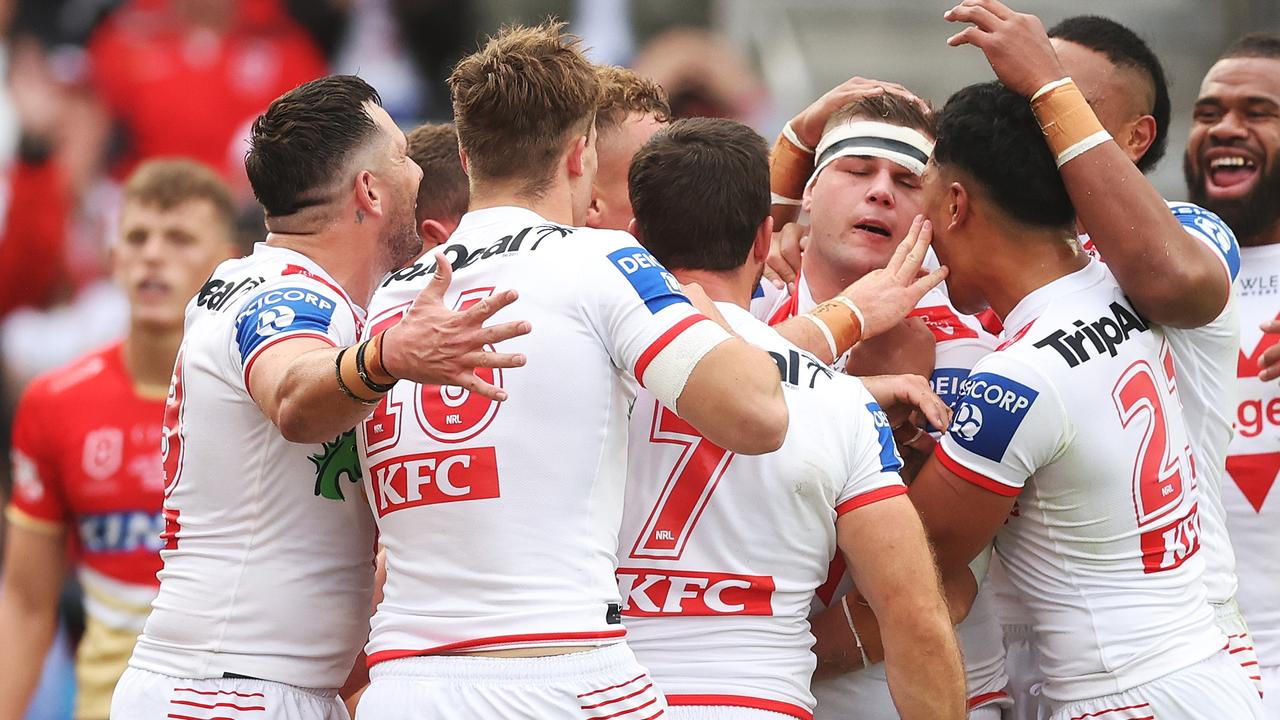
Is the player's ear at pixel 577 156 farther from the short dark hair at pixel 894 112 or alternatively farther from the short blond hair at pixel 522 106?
the short dark hair at pixel 894 112

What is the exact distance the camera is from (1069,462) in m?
4.30

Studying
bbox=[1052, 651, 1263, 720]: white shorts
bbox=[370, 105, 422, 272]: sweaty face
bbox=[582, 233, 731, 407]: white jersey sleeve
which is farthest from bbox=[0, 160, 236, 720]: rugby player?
bbox=[1052, 651, 1263, 720]: white shorts

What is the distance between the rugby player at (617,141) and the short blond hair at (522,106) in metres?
1.58

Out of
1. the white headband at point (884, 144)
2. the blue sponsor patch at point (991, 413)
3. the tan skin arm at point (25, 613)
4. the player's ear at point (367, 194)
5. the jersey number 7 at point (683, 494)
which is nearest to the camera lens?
the jersey number 7 at point (683, 494)

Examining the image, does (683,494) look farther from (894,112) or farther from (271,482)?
(894,112)

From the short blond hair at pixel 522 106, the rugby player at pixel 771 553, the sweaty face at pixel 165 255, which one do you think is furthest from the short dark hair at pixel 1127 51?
the sweaty face at pixel 165 255

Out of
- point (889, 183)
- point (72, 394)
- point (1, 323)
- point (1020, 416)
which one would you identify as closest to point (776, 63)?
point (1, 323)

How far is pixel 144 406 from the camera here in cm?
753

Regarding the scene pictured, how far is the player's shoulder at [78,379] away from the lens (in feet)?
24.3

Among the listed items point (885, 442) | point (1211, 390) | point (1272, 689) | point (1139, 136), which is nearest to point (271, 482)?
point (885, 442)

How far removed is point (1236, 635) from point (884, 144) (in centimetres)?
193

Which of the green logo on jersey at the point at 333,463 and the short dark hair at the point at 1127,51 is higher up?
the short dark hair at the point at 1127,51

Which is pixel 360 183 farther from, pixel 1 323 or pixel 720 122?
pixel 1 323

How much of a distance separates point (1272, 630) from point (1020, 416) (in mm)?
2424
